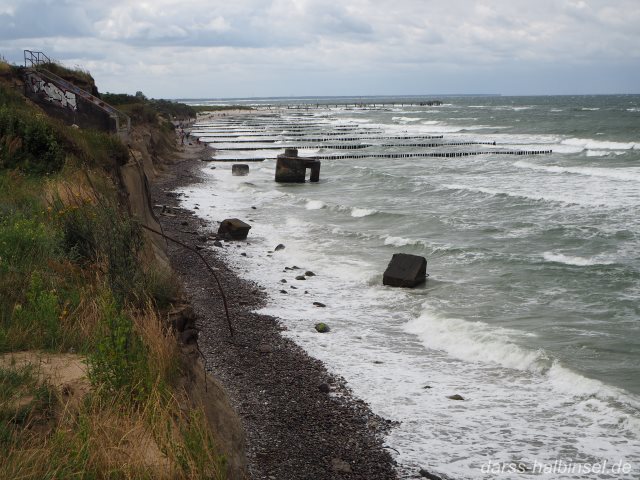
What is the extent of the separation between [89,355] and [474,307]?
1029 centimetres

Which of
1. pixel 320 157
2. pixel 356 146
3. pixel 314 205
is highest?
pixel 356 146

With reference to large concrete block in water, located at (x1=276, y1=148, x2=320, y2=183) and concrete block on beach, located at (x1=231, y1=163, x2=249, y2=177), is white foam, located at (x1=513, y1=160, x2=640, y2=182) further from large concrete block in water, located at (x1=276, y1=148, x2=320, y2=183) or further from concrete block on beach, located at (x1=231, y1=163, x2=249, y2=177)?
concrete block on beach, located at (x1=231, y1=163, x2=249, y2=177)

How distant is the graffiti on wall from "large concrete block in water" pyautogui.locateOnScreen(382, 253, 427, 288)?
1802cm

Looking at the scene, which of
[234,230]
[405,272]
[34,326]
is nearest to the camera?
[34,326]

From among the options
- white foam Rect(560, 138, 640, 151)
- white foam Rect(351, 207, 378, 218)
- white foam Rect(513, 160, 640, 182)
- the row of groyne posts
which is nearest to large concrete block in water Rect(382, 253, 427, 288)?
the row of groyne posts

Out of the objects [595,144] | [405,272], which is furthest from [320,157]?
[405,272]

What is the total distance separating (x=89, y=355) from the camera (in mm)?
5754

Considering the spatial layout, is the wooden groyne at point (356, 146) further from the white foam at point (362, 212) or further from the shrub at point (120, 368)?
the shrub at point (120, 368)

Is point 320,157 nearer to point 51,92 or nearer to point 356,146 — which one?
point 356,146

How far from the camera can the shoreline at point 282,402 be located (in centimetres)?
791

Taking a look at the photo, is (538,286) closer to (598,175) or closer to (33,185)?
(33,185)

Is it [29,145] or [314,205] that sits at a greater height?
[29,145]

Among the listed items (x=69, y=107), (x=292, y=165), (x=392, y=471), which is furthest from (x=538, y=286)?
(x=292, y=165)

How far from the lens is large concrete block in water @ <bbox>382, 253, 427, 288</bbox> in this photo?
634 inches
